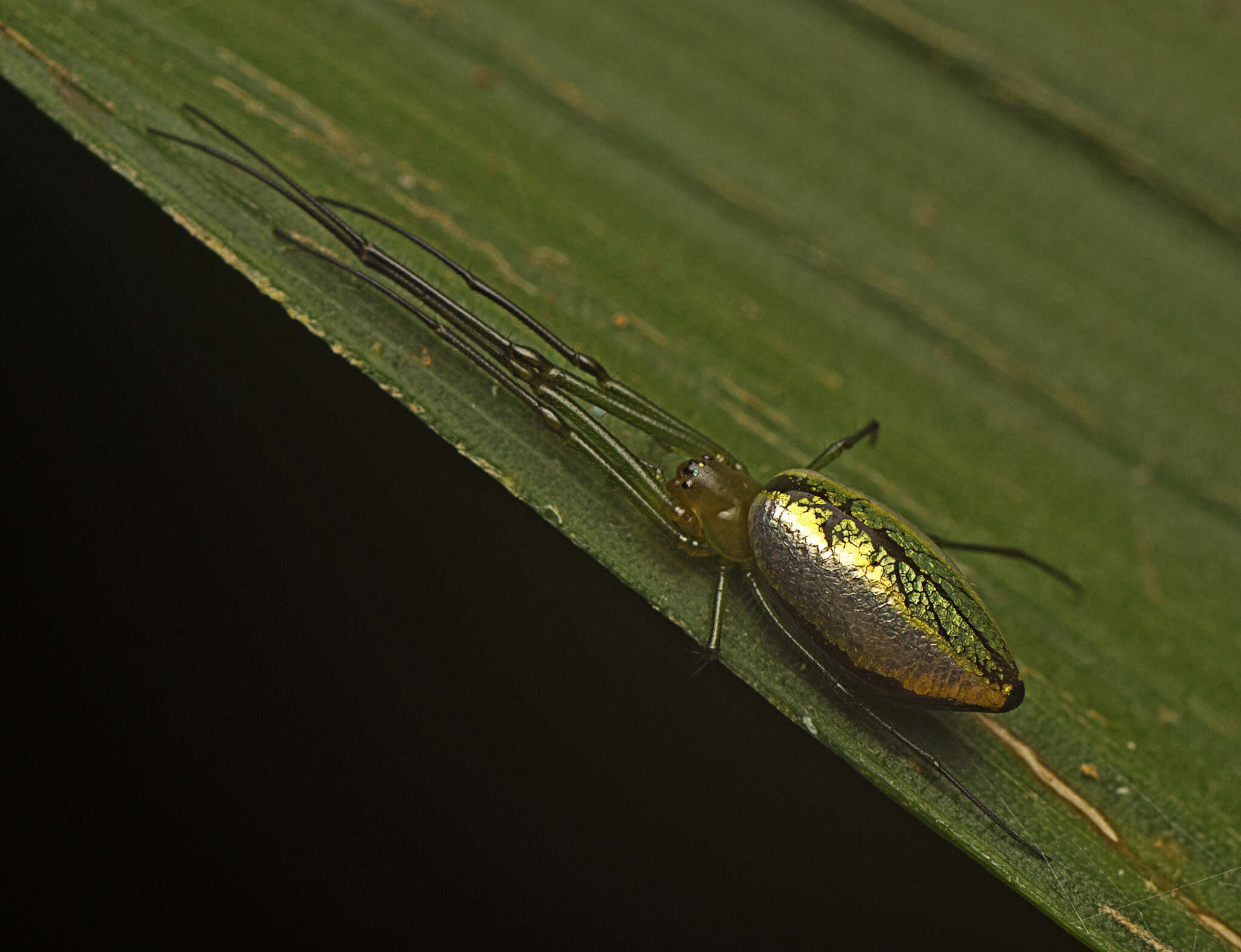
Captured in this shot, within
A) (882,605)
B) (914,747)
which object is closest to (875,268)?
(882,605)

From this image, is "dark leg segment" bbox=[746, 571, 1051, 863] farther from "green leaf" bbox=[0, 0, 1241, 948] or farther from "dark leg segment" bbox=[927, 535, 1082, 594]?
"dark leg segment" bbox=[927, 535, 1082, 594]

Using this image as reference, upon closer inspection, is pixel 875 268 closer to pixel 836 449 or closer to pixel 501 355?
pixel 836 449

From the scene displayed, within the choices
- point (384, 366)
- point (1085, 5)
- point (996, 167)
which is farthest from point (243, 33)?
point (1085, 5)

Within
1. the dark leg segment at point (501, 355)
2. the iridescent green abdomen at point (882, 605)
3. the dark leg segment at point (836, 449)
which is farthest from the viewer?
the dark leg segment at point (836, 449)

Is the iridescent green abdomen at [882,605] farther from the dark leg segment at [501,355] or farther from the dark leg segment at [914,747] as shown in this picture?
the dark leg segment at [501,355]

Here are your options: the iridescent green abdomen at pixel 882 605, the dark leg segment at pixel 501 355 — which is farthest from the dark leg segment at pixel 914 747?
the dark leg segment at pixel 501 355
